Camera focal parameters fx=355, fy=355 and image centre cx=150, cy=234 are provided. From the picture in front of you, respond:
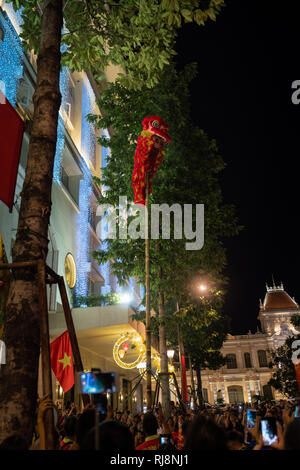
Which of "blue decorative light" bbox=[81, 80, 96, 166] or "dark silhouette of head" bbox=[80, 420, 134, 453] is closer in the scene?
"dark silhouette of head" bbox=[80, 420, 134, 453]

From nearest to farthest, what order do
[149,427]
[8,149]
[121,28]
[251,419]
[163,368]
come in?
[149,427] → [8,149] → [251,419] → [121,28] → [163,368]

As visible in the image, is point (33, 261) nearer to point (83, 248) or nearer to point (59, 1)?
point (59, 1)

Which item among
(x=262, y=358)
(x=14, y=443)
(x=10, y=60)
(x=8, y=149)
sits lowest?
(x=14, y=443)

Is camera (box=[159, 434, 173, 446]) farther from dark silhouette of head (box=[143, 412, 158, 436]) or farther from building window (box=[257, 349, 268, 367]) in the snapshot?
building window (box=[257, 349, 268, 367])

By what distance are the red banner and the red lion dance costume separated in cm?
425

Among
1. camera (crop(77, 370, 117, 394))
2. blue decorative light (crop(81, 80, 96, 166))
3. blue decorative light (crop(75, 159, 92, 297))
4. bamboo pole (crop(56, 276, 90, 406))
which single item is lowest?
camera (crop(77, 370, 117, 394))

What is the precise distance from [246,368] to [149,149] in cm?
7482

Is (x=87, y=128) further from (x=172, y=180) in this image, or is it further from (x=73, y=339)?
(x=73, y=339)

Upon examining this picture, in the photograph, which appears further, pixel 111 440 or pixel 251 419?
pixel 251 419

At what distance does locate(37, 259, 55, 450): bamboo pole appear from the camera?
296cm

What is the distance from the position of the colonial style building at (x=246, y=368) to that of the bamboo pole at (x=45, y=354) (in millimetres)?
75506

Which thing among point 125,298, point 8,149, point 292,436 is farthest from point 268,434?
point 125,298

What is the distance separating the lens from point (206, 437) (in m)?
2.18

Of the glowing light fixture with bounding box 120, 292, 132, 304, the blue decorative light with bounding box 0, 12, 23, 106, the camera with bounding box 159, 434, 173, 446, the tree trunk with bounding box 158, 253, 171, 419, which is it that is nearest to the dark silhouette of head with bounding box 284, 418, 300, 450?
the camera with bounding box 159, 434, 173, 446
